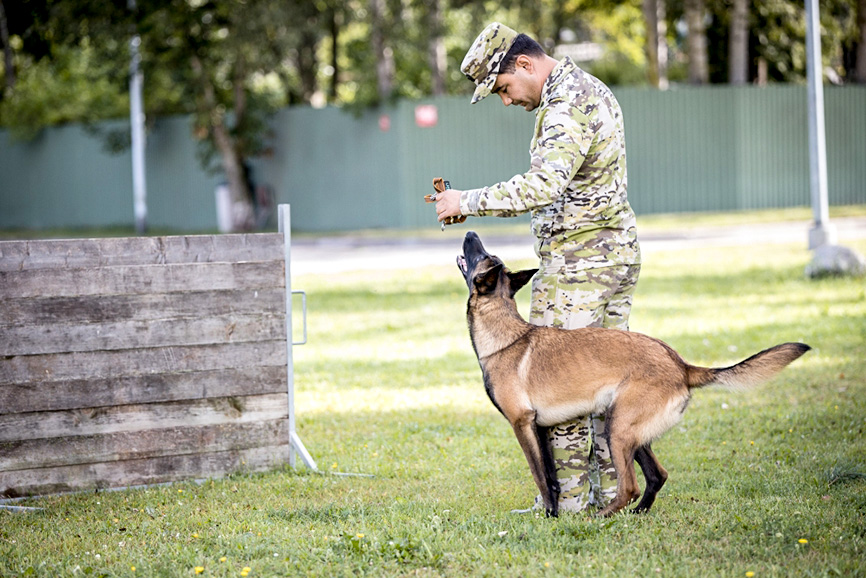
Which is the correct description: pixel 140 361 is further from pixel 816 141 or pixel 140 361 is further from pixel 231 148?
pixel 231 148

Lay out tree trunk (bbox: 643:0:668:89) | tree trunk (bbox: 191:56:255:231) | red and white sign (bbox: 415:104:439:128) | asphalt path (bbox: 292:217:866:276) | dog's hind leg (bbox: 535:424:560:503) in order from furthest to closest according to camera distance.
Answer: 1. tree trunk (bbox: 643:0:668:89)
2. tree trunk (bbox: 191:56:255:231)
3. red and white sign (bbox: 415:104:439:128)
4. asphalt path (bbox: 292:217:866:276)
5. dog's hind leg (bbox: 535:424:560:503)

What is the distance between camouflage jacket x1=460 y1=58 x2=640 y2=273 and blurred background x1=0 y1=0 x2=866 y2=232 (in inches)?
690

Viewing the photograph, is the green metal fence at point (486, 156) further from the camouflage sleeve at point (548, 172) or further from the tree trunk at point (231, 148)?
the camouflage sleeve at point (548, 172)

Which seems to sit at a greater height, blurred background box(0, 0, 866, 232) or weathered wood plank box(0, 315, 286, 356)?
blurred background box(0, 0, 866, 232)

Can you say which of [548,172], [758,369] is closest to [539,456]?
[758,369]

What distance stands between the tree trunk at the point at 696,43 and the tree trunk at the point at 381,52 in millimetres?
7935

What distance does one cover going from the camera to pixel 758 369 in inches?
172

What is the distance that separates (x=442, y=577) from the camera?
401cm

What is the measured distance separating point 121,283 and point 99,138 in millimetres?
26087

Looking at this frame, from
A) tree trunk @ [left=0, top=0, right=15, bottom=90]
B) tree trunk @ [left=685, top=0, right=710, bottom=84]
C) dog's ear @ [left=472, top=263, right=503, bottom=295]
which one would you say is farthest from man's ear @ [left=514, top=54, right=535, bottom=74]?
tree trunk @ [left=685, top=0, right=710, bottom=84]

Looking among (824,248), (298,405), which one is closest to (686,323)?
(824,248)

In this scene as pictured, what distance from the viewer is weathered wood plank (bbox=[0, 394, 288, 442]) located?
210 inches

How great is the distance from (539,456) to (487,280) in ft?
2.83

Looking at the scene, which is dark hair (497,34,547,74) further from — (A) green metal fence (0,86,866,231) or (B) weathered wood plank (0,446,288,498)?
(A) green metal fence (0,86,866,231)
